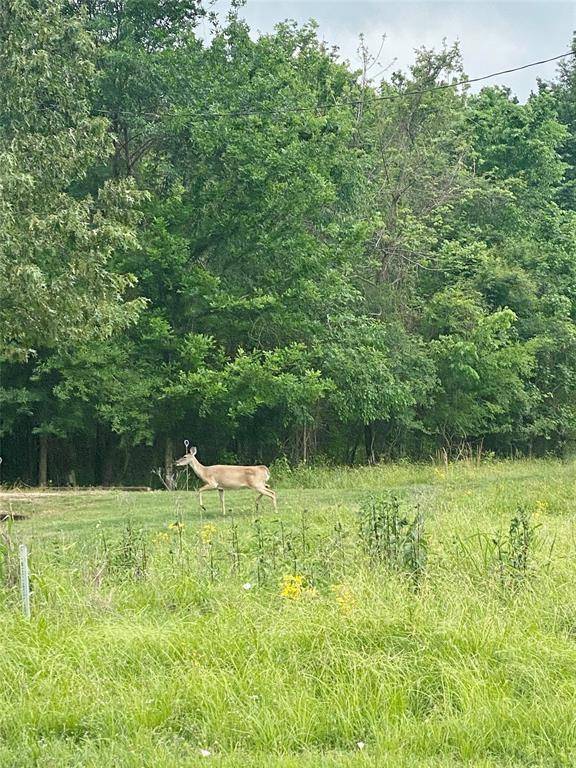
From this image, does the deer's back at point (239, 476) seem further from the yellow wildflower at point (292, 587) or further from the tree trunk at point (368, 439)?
the tree trunk at point (368, 439)

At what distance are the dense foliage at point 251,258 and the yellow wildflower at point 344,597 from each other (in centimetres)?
810

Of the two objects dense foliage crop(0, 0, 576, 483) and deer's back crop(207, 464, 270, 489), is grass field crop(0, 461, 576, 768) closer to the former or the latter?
deer's back crop(207, 464, 270, 489)

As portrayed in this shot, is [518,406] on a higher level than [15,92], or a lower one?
lower

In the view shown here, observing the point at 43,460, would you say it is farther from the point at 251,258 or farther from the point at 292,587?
the point at 292,587

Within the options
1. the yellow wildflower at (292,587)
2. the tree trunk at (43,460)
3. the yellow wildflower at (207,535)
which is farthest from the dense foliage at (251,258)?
the yellow wildflower at (292,587)

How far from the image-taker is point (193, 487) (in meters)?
19.8

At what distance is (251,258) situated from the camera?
20.6 metres

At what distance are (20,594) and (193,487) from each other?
45.3 ft

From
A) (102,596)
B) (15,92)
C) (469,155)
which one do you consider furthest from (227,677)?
(469,155)

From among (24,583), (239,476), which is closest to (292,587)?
(24,583)

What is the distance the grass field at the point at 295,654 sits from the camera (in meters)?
4.13

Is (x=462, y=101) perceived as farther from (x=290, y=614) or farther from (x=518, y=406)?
(x=290, y=614)

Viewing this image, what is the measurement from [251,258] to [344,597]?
15.6 meters

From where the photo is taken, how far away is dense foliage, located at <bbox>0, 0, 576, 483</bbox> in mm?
14484
